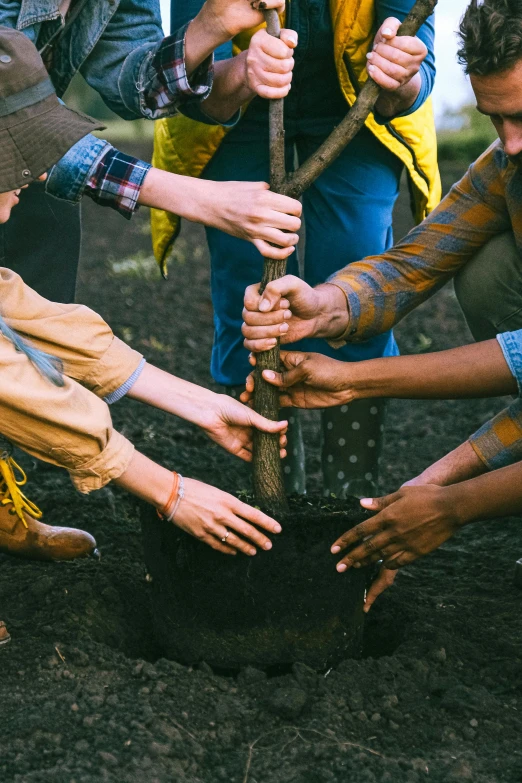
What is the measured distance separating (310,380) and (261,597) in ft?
1.94

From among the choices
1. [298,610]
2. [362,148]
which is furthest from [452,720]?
[362,148]

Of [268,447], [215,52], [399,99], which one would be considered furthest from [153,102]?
[268,447]

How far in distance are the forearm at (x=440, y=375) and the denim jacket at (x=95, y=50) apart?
901mm

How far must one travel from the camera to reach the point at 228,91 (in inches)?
105

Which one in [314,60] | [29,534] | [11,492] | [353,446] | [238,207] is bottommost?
[29,534]

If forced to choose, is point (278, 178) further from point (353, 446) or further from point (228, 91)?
point (353, 446)

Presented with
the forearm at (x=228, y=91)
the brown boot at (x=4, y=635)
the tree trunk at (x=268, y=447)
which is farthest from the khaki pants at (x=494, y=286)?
the brown boot at (x=4, y=635)

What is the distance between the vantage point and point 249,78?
7.72 feet

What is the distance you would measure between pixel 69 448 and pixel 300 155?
1316 millimetres

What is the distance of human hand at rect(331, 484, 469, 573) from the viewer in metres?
2.29

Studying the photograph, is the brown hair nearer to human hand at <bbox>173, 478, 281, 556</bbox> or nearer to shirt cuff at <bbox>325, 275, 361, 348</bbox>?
shirt cuff at <bbox>325, 275, 361, 348</bbox>

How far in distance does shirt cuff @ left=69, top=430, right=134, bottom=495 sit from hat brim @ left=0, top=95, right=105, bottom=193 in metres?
0.60

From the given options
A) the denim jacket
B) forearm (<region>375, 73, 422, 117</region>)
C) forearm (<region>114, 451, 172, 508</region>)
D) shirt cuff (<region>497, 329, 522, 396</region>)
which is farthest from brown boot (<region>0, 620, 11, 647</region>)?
forearm (<region>375, 73, 422, 117</region>)

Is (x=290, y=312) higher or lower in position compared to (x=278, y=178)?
lower
